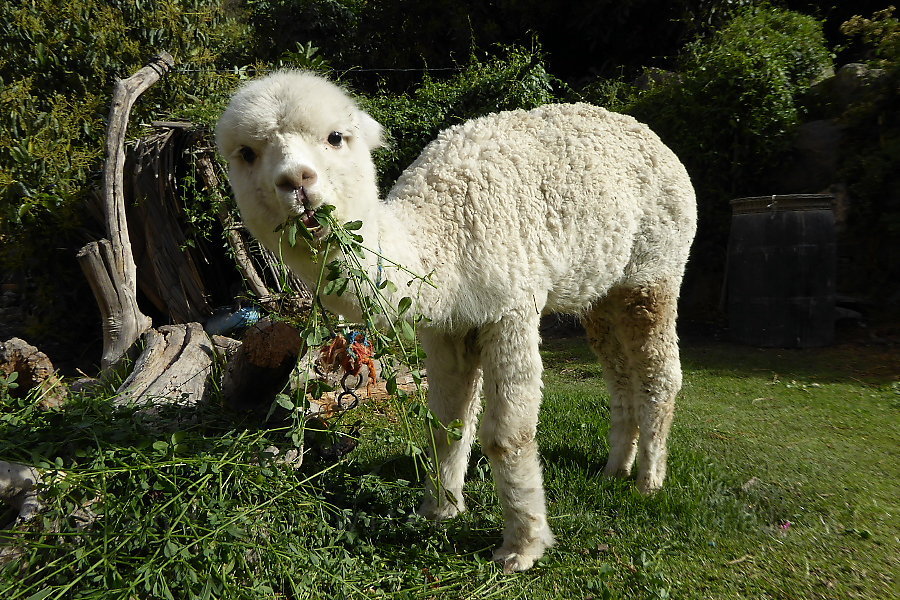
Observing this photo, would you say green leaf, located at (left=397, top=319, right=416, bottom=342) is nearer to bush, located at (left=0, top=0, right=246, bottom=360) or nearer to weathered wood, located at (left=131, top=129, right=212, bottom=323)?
weathered wood, located at (left=131, top=129, right=212, bottom=323)

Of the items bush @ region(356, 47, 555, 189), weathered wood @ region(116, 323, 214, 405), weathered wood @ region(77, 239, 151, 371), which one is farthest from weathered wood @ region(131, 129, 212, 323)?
bush @ region(356, 47, 555, 189)

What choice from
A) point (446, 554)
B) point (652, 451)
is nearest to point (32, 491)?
point (446, 554)

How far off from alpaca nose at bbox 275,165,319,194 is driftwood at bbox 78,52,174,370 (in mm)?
4135

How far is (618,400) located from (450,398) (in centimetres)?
119

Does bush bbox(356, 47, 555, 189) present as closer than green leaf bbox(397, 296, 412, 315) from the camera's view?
No

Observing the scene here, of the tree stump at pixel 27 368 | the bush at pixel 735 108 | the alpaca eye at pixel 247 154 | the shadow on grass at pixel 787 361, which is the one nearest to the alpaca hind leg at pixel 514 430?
the alpaca eye at pixel 247 154

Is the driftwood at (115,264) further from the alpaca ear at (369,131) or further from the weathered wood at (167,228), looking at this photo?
the alpaca ear at (369,131)

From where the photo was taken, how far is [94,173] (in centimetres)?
743

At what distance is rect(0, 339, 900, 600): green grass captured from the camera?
2.16 m

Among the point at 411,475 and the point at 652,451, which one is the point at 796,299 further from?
the point at 411,475

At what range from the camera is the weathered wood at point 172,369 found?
3.66 meters

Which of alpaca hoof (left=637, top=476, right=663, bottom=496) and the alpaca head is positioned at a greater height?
the alpaca head

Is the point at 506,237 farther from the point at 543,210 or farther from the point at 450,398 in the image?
the point at 450,398

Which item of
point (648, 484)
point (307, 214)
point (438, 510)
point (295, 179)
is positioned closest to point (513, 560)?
point (438, 510)
